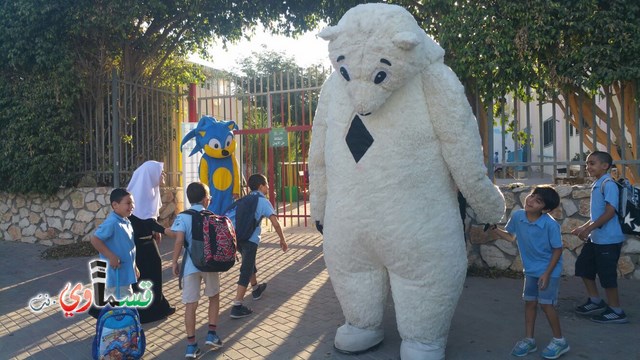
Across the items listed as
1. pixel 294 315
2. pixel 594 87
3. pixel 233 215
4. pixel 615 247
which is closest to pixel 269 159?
pixel 233 215

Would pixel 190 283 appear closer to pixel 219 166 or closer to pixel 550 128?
pixel 219 166

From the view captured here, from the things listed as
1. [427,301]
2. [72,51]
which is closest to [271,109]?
[72,51]

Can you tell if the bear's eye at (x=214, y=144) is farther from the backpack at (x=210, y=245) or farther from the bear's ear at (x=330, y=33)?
the bear's ear at (x=330, y=33)

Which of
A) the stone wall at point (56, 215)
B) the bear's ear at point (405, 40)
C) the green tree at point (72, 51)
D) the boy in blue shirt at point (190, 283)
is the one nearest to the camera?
the bear's ear at point (405, 40)

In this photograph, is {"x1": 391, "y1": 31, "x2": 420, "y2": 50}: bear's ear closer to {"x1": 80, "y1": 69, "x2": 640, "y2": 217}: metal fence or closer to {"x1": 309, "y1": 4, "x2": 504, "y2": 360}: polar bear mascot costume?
{"x1": 309, "y1": 4, "x2": 504, "y2": 360}: polar bear mascot costume

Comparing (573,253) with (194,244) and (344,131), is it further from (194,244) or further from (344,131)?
(194,244)

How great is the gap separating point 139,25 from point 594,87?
7.40 metres

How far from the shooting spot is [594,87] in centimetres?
590

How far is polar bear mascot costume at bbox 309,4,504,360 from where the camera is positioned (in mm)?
3494

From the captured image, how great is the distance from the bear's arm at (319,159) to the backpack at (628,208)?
99.7 inches

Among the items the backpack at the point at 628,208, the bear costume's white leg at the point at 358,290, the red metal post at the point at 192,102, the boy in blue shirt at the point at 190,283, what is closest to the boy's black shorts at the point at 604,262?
the backpack at the point at 628,208

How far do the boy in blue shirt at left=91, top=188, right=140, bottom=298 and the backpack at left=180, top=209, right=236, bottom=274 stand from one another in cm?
55

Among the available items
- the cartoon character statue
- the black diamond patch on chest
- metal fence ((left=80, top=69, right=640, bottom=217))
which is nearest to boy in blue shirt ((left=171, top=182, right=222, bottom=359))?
the black diamond patch on chest

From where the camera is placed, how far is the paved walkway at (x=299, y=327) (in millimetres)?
4125
